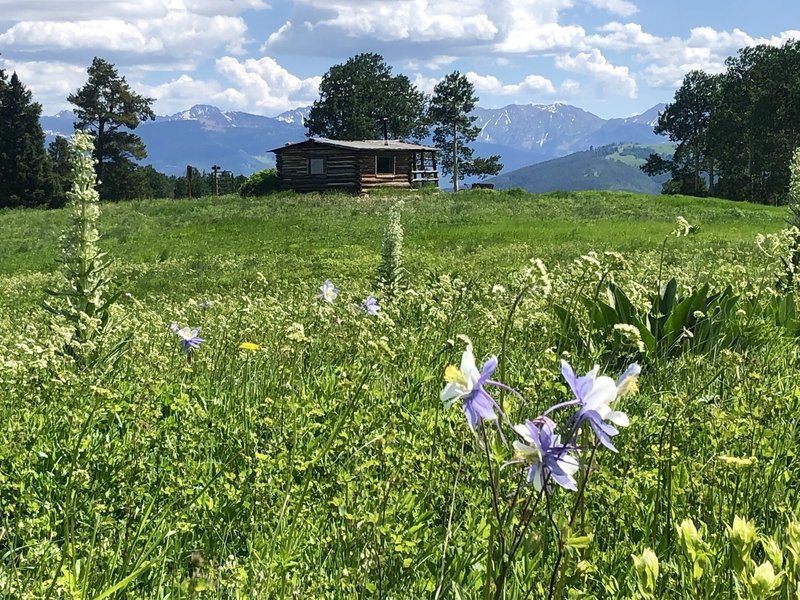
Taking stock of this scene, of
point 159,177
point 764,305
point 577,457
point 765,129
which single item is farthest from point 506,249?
point 159,177

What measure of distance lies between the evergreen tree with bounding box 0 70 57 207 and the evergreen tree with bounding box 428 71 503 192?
4045cm

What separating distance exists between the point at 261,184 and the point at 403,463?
50236mm

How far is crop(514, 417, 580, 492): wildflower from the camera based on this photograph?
1.37m

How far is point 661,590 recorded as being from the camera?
2225 mm

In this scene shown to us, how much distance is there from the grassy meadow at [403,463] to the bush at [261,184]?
4358 cm

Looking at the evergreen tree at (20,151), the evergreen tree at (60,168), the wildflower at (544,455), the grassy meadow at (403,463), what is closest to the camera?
the wildflower at (544,455)

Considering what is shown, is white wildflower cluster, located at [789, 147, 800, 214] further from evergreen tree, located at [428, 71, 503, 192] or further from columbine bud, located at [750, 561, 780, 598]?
evergreen tree, located at [428, 71, 503, 192]

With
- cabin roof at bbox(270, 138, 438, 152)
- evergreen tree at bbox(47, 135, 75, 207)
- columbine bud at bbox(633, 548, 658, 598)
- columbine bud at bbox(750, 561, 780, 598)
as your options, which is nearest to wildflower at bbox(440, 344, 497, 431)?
columbine bud at bbox(633, 548, 658, 598)

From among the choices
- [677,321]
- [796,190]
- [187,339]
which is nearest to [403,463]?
[187,339]

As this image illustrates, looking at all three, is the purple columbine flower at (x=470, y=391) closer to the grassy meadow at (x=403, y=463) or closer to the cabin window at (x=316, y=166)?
the grassy meadow at (x=403, y=463)

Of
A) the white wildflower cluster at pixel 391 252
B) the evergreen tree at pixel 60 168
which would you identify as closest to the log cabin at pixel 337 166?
the evergreen tree at pixel 60 168

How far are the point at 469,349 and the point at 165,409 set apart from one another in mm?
3284

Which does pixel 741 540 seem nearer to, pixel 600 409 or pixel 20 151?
pixel 600 409

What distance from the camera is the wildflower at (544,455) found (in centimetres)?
137
